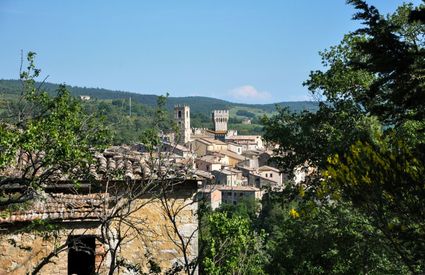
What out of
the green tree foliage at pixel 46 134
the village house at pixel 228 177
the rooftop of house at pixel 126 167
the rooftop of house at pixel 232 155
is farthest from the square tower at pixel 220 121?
the green tree foliage at pixel 46 134

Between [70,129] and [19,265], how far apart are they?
246cm

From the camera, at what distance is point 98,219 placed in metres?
8.91

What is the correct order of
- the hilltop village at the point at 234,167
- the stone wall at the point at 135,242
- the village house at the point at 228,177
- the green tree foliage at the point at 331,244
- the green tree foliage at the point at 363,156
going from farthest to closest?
the village house at the point at 228,177 → the hilltop village at the point at 234,167 → the green tree foliage at the point at 331,244 → the stone wall at the point at 135,242 → the green tree foliage at the point at 363,156

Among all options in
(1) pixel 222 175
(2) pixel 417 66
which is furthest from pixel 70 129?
(1) pixel 222 175

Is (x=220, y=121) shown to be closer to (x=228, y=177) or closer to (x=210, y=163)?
(x=210, y=163)

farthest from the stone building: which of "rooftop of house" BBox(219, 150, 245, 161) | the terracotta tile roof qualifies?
"rooftop of house" BBox(219, 150, 245, 161)

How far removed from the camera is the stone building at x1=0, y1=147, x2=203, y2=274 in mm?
8617

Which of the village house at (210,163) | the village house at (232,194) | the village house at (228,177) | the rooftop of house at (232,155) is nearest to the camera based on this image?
the village house at (232,194)

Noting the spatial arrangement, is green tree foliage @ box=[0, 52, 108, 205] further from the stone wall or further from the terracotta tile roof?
the stone wall

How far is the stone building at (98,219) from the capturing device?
339 inches

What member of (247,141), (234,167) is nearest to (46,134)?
(234,167)

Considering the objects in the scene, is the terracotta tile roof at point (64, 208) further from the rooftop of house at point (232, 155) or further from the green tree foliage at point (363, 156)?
the rooftop of house at point (232, 155)

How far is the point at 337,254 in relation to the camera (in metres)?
13.4

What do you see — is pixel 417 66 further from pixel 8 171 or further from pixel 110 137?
pixel 8 171
